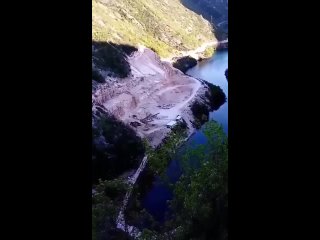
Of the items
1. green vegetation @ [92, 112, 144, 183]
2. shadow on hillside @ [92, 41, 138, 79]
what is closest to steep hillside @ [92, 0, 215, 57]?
shadow on hillside @ [92, 41, 138, 79]

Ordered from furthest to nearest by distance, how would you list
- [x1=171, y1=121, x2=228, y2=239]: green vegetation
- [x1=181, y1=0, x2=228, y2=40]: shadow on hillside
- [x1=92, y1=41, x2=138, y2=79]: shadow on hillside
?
[x1=181, y1=0, x2=228, y2=40]: shadow on hillside < [x1=92, y1=41, x2=138, y2=79]: shadow on hillside < [x1=171, y1=121, x2=228, y2=239]: green vegetation

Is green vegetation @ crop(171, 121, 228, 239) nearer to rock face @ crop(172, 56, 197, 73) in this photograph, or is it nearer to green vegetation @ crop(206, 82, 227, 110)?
green vegetation @ crop(206, 82, 227, 110)

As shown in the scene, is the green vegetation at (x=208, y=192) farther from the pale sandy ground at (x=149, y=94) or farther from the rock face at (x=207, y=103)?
the pale sandy ground at (x=149, y=94)

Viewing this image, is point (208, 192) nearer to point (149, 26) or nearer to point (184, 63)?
point (184, 63)

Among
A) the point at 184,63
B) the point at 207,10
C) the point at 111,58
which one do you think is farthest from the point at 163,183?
the point at 207,10

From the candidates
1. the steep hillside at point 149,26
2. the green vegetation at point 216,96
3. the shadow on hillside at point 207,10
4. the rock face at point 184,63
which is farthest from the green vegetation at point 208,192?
the shadow on hillside at point 207,10
